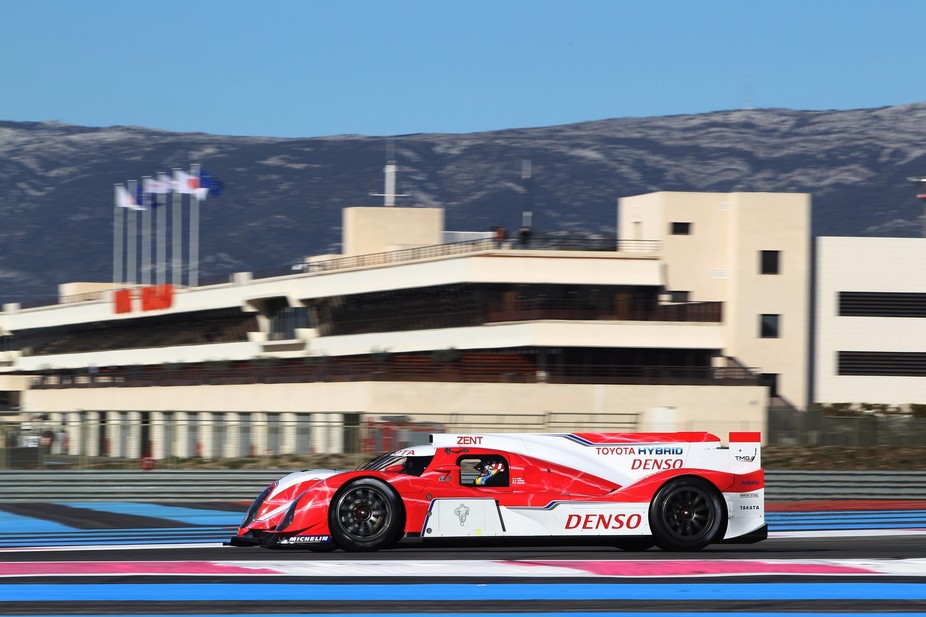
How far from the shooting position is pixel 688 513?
16.2 metres

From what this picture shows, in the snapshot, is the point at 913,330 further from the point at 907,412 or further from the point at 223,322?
the point at 223,322

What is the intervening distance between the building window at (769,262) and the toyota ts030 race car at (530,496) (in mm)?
40935

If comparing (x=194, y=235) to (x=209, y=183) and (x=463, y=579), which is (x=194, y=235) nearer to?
(x=209, y=183)

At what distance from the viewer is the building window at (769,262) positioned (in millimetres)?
56344

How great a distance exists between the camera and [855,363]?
56.8m

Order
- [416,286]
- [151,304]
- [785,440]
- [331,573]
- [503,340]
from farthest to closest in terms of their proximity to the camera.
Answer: [151,304]
[416,286]
[503,340]
[785,440]
[331,573]

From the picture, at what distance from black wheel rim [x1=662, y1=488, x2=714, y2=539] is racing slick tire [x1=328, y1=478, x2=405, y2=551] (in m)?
2.99

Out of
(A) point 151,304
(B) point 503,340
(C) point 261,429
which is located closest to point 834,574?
(C) point 261,429

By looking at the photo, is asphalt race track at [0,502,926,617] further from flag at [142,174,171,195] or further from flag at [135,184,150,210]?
flag at [135,184,150,210]

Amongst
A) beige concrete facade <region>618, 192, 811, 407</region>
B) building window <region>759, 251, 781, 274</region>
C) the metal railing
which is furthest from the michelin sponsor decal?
building window <region>759, 251, 781, 274</region>

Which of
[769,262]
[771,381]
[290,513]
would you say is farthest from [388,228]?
[290,513]

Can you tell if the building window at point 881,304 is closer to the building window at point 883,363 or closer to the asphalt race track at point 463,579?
the building window at point 883,363

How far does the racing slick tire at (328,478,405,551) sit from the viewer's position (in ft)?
51.9

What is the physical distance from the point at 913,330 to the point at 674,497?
43203 mm
